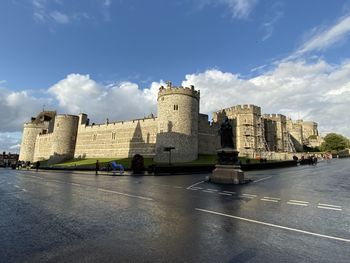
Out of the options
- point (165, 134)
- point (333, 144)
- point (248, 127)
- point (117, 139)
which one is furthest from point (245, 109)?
point (333, 144)

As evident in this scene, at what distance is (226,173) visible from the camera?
15.9 m

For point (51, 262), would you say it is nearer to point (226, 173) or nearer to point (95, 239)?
point (95, 239)

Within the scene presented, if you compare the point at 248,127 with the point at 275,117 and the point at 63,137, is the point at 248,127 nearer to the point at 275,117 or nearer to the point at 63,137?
the point at 275,117

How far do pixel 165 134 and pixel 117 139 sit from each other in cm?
2155

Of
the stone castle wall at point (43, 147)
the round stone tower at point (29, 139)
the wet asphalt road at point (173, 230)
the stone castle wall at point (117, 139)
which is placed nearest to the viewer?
the wet asphalt road at point (173, 230)

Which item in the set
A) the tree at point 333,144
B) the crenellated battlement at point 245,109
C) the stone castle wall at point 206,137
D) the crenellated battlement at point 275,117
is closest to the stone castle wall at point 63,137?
the stone castle wall at point 206,137

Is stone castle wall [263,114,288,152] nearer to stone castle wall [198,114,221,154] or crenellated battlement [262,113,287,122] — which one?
crenellated battlement [262,113,287,122]

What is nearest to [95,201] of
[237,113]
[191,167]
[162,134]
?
[191,167]

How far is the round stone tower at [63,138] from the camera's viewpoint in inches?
2515

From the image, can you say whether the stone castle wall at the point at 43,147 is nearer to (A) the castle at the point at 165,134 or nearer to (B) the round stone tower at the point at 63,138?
(A) the castle at the point at 165,134

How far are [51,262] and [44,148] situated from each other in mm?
78583

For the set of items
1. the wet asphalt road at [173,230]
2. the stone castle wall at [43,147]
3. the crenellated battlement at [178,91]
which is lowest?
the wet asphalt road at [173,230]

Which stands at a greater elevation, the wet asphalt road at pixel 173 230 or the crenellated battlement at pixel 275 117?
the crenellated battlement at pixel 275 117

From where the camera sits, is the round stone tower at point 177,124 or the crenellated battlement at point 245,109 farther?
the crenellated battlement at point 245,109
